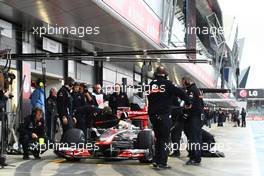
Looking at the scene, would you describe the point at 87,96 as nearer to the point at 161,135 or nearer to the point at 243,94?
the point at 161,135

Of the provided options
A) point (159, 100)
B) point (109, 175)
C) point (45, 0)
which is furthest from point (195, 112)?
point (45, 0)

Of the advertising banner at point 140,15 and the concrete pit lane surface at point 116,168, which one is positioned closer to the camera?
the concrete pit lane surface at point 116,168

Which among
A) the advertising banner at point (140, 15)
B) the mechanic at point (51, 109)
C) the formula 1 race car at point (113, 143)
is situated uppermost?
the advertising banner at point (140, 15)

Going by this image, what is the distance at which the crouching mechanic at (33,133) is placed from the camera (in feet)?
33.1

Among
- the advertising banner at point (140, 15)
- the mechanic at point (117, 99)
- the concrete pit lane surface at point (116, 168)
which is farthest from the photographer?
the advertising banner at point (140, 15)

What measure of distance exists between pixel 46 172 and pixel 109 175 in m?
1.06

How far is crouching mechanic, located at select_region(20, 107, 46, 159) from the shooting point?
1010 cm

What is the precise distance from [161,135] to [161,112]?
40cm

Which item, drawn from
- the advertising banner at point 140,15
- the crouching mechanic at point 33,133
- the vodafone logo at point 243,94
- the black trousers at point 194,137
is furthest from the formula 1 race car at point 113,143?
the vodafone logo at point 243,94

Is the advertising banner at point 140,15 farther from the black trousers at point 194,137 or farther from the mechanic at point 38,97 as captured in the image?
the black trousers at point 194,137

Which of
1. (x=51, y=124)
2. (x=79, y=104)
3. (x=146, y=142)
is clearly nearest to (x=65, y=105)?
(x=79, y=104)

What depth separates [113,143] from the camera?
9.59m

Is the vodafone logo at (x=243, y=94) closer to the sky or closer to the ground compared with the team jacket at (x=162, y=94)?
closer to the sky

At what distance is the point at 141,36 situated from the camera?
53.6 ft
